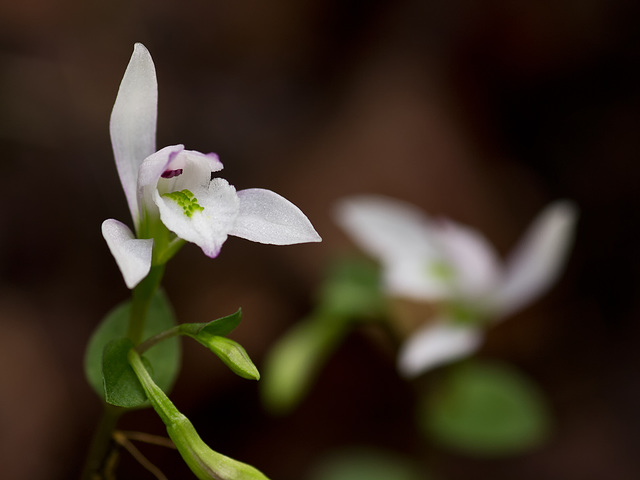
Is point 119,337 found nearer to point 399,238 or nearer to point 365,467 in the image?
point 399,238

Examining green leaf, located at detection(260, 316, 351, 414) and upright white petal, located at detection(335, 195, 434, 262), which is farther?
upright white petal, located at detection(335, 195, 434, 262)

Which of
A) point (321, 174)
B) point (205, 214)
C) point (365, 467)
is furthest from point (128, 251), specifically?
point (321, 174)

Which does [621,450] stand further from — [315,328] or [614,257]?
[315,328]

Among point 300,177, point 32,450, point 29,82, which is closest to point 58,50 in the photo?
point 29,82

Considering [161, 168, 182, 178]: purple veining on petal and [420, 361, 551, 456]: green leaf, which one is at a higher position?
[161, 168, 182, 178]: purple veining on petal

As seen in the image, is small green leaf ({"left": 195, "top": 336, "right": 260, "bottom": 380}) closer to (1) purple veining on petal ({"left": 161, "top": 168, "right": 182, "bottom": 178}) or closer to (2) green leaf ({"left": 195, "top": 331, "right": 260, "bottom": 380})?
(2) green leaf ({"left": 195, "top": 331, "right": 260, "bottom": 380})

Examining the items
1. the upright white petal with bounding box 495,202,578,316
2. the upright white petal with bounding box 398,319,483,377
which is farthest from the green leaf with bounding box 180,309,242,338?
the upright white petal with bounding box 495,202,578,316
